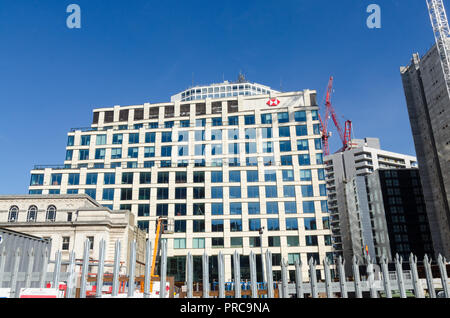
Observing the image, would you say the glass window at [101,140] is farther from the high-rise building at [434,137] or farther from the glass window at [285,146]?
the high-rise building at [434,137]

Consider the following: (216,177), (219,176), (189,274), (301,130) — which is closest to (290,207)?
(219,176)

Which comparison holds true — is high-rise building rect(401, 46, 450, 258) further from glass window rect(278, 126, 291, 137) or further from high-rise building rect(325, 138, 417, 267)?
glass window rect(278, 126, 291, 137)

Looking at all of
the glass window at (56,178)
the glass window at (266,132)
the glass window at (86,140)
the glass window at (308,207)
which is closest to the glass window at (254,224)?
the glass window at (308,207)

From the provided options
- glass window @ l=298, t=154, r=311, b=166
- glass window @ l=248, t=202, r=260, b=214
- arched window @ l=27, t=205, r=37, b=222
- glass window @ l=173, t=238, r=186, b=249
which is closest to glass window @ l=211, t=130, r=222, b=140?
glass window @ l=248, t=202, r=260, b=214

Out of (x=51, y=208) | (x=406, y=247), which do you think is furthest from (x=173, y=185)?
(x=406, y=247)

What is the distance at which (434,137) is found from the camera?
10206 cm

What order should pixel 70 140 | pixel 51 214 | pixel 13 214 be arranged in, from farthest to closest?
pixel 70 140
pixel 13 214
pixel 51 214

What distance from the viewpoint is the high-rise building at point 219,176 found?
72.7m

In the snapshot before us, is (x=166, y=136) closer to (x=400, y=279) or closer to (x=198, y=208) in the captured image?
(x=198, y=208)

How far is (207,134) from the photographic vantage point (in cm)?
8506

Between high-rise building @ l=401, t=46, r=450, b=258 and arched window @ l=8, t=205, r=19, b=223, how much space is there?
100800 mm

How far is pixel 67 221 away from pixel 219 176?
122ft

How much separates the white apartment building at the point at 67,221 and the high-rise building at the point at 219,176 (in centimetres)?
2528

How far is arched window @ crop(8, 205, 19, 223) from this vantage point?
4822 cm
